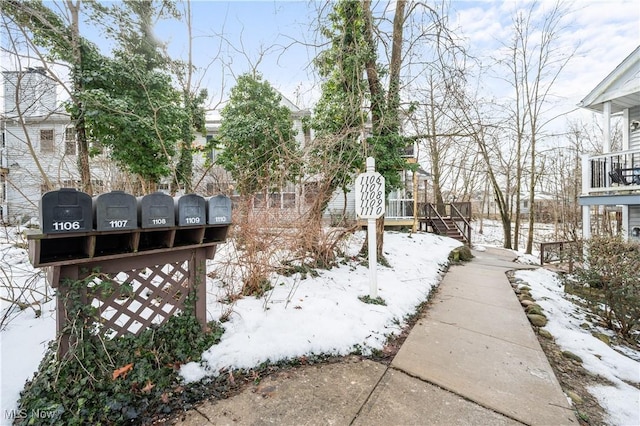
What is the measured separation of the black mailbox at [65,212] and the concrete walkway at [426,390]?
1.67 meters

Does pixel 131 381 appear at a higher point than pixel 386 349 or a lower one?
higher

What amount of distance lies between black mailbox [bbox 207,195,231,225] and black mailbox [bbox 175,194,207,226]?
0.15 ft

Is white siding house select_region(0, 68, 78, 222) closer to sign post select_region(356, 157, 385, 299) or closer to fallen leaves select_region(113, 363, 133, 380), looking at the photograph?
fallen leaves select_region(113, 363, 133, 380)

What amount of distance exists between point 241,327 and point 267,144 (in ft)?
24.5

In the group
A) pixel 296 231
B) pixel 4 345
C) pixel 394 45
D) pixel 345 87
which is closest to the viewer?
pixel 4 345

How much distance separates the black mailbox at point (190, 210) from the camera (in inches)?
96.4

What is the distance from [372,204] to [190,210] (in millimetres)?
2676

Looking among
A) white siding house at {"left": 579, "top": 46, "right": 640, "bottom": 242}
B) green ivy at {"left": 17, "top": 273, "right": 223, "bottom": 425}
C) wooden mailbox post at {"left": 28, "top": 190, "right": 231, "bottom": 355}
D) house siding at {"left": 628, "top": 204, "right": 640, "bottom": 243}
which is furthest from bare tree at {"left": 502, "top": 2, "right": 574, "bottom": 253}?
green ivy at {"left": 17, "top": 273, "right": 223, "bottom": 425}

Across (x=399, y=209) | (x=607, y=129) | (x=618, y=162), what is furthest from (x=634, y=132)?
(x=399, y=209)

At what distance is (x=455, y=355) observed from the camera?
119 inches

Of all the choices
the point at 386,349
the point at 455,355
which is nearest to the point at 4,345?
the point at 386,349

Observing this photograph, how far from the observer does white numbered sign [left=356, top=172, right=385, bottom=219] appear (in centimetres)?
420

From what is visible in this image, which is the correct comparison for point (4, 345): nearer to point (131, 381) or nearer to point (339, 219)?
point (131, 381)

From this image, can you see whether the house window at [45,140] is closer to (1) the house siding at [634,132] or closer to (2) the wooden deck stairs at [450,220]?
(2) the wooden deck stairs at [450,220]
